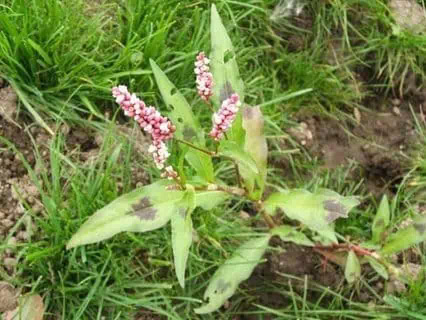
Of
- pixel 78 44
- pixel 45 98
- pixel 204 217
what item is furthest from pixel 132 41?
pixel 204 217

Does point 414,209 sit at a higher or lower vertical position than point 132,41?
lower

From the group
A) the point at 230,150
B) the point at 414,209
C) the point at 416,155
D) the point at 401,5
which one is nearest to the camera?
the point at 230,150

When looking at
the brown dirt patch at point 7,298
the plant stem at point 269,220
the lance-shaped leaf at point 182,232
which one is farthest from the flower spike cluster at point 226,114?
the brown dirt patch at point 7,298

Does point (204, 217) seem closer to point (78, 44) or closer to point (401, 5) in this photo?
point (78, 44)

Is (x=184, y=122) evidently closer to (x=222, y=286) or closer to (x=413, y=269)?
(x=222, y=286)

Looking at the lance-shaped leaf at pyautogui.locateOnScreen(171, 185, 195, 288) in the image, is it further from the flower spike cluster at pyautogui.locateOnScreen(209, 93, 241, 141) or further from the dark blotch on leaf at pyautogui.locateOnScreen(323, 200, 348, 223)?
the dark blotch on leaf at pyautogui.locateOnScreen(323, 200, 348, 223)

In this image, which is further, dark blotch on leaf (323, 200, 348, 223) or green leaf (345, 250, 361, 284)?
green leaf (345, 250, 361, 284)

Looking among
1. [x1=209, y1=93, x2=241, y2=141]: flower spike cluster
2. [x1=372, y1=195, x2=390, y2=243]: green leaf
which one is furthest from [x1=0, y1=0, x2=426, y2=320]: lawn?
[x1=209, y1=93, x2=241, y2=141]: flower spike cluster
